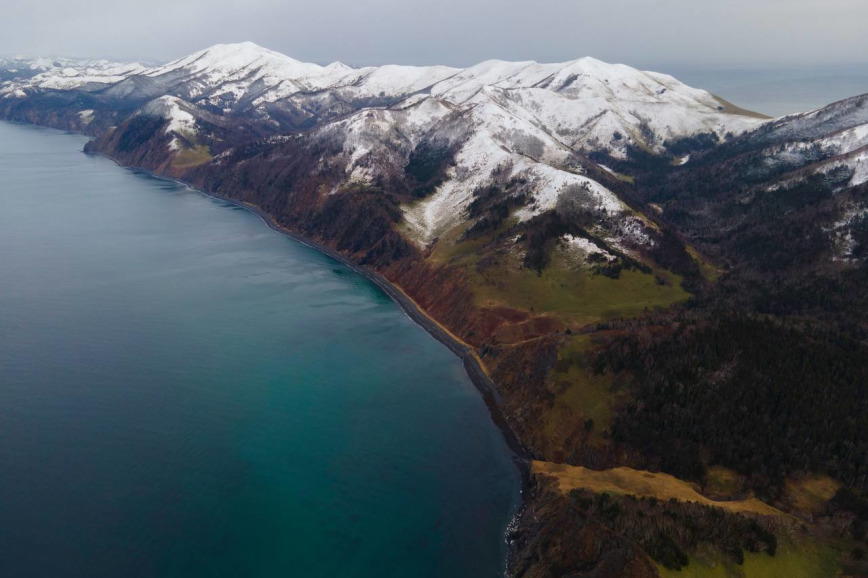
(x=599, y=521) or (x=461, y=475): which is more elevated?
(x=599, y=521)

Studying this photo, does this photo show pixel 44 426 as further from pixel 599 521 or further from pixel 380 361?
pixel 599 521

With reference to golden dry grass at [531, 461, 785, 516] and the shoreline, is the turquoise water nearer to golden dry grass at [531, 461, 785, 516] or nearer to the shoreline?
the shoreline

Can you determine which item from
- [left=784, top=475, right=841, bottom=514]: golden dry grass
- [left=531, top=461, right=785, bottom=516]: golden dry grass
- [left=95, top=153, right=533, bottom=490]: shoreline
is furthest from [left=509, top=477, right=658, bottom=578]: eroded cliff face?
[left=784, top=475, right=841, bottom=514]: golden dry grass

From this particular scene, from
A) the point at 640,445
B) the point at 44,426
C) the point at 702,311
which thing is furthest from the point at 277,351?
the point at 702,311

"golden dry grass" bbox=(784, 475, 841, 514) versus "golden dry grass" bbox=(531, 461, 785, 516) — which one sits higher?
"golden dry grass" bbox=(784, 475, 841, 514)

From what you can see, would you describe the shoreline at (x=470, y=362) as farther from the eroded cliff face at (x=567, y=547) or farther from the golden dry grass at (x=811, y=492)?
the golden dry grass at (x=811, y=492)

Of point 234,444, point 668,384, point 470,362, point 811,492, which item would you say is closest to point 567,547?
point 811,492

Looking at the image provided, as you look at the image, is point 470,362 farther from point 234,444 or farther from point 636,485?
point 234,444

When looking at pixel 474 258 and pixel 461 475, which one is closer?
pixel 461 475
